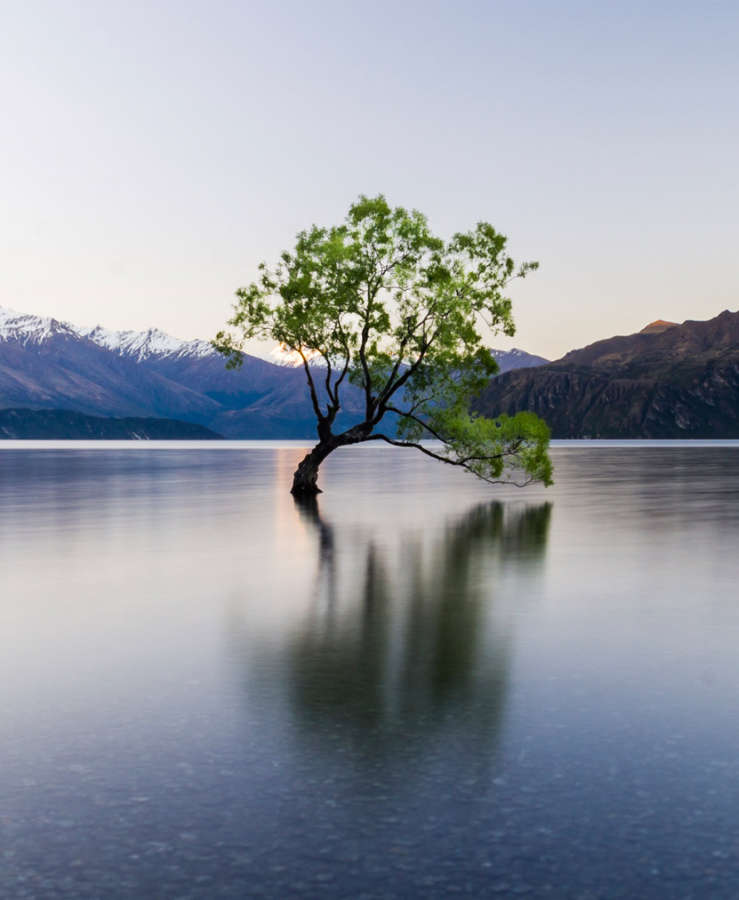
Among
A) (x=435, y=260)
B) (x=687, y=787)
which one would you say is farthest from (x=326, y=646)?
(x=435, y=260)

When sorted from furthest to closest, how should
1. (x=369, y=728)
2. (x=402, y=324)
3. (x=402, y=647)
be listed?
(x=402, y=324) < (x=402, y=647) < (x=369, y=728)

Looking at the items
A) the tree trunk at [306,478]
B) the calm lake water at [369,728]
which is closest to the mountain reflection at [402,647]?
the calm lake water at [369,728]

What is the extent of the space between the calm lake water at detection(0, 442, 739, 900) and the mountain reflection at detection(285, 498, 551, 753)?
0.05 m

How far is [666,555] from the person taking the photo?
934 inches

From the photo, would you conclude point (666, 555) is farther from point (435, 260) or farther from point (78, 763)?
point (435, 260)

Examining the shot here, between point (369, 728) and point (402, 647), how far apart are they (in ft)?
12.7

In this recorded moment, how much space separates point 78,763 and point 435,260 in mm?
37190

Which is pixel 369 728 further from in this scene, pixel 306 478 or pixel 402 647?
pixel 306 478

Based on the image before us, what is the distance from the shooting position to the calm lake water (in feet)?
20.1

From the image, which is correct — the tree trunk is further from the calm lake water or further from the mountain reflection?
the calm lake water

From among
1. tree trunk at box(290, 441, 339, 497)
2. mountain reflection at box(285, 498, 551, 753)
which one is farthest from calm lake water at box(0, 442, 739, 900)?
tree trunk at box(290, 441, 339, 497)

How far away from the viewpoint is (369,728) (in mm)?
9102

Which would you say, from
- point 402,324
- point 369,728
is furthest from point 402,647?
point 402,324

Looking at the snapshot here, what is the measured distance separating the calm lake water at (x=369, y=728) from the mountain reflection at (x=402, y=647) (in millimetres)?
48
